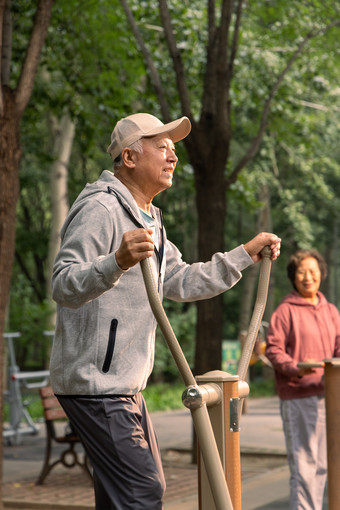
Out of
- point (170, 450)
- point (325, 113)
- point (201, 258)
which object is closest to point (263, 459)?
point (170, 450)

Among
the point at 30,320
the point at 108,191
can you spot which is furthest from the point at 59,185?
the point at 108,191

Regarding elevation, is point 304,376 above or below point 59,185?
below

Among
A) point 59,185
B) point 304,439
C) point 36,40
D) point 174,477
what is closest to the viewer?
point 304,439

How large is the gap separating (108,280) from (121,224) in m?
0.40

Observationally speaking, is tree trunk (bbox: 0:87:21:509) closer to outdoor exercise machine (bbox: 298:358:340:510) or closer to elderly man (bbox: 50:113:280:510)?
outdoor exercise machine (bbox: 298:358:340:510)

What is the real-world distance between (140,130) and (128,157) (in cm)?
10

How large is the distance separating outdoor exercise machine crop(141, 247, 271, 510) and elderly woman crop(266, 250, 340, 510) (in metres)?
2.63

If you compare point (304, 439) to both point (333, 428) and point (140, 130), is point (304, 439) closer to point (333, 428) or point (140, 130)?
point (333, 428)

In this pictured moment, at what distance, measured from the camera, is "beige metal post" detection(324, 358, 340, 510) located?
453 cm

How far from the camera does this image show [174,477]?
8578 mm

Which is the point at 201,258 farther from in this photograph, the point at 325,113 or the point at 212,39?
the point at 325,113

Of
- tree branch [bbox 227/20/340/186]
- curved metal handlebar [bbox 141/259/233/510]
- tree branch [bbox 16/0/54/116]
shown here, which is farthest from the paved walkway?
curved metal handlebar [bbox 141/259/233/510]

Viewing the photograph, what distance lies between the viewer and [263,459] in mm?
9828

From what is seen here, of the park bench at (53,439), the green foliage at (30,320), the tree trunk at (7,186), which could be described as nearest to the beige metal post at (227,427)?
the tree trunk at (7,186)
